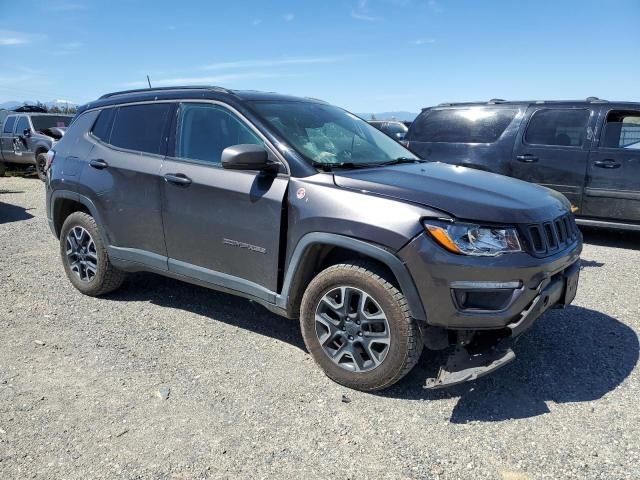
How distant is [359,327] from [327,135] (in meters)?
1.51

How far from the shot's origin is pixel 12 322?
14.5 feet

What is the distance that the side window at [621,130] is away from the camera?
6891mm

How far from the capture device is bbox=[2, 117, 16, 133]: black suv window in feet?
49.0

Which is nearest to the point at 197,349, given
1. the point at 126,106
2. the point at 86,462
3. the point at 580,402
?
the point at 86,462

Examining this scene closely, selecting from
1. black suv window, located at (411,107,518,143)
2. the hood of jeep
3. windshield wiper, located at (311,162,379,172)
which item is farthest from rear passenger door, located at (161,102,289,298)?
black suv window, located at (411,107,518,143)

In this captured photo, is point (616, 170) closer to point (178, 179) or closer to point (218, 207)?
point (218, 207)

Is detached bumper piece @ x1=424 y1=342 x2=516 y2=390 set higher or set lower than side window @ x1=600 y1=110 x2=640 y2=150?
lower

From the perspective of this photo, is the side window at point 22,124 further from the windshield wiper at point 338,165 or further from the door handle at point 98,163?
the windshield wiper at point 338,165

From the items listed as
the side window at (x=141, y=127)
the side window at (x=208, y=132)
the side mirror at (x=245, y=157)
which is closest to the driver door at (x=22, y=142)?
the side window at (x=141, y=127)

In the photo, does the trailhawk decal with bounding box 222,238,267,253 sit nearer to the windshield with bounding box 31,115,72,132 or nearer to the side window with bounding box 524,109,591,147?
the side window with bounding box 524,109,591,147

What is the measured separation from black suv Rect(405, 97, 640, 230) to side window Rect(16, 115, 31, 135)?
1167 cm

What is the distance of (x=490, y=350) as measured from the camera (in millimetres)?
3119

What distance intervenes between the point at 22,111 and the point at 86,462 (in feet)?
51.1

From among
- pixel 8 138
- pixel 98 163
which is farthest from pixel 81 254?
pixel 8 138
